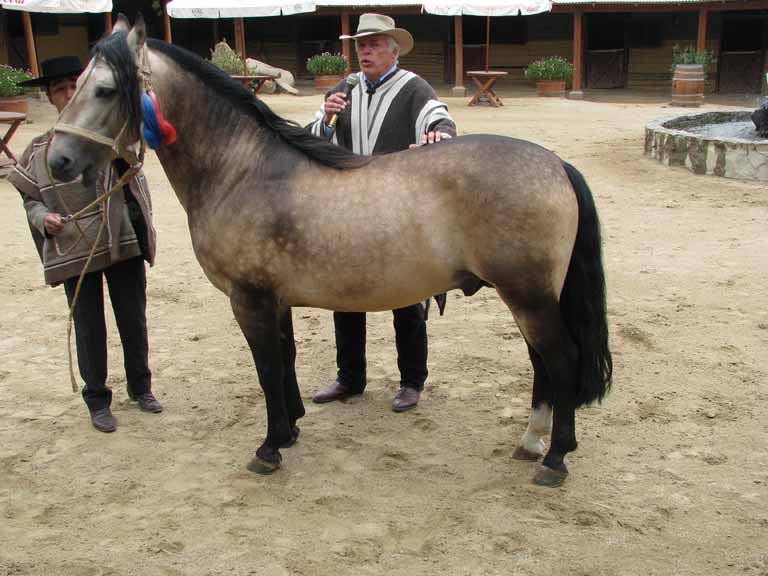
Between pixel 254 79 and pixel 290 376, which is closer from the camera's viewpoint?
pixel 290 376

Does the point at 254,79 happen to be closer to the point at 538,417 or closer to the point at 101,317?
the point at 101,317

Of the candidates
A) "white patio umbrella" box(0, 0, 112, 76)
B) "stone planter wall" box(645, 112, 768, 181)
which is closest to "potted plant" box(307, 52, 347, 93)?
"white patio umbrella" box(0, 0, 112, 76)

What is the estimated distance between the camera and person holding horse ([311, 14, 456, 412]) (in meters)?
3.89

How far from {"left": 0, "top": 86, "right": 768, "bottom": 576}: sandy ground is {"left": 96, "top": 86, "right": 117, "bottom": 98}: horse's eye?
5.77ft

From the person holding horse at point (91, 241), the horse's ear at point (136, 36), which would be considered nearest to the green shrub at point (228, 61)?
the person holding horse at point (91, 241)

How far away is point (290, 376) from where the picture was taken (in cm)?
392

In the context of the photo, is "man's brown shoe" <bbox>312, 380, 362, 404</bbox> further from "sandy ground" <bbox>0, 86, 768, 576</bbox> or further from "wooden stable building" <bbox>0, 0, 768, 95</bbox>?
"wooden stable building" <bbox>0, 0, 768, 95</bbox>

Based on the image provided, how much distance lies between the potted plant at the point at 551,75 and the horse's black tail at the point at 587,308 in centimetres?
1748

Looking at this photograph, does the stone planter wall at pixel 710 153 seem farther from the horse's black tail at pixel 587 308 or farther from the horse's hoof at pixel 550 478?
the horse's hoof at pixel 550 478

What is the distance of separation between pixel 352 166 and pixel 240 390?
1.79 meters

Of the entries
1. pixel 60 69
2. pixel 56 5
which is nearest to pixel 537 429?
pixel 60 69

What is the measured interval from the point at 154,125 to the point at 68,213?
91 centimetres

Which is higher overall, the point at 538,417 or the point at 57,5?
the point at 57,5

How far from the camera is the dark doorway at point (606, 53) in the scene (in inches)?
883
